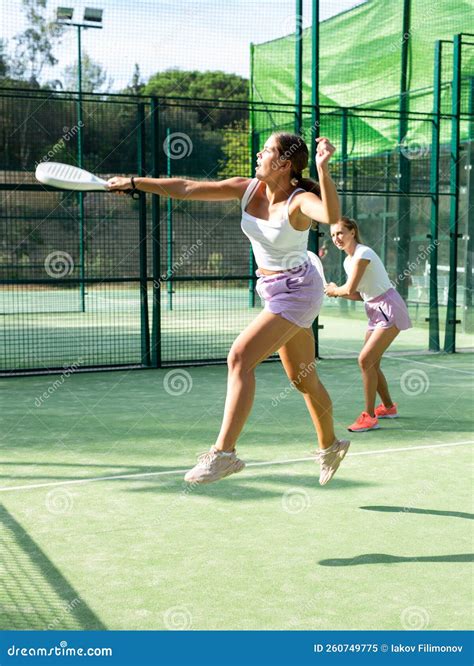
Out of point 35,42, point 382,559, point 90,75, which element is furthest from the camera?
point 35,42

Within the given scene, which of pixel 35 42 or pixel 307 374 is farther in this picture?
pixel 35 42

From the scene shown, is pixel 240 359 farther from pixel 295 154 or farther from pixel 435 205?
pixel 435 205

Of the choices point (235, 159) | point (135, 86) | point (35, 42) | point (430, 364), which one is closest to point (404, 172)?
point (430, 364)

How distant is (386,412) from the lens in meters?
7.71

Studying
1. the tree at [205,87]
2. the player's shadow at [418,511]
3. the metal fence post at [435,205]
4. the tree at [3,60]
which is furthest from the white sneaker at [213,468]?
the tree at [205,87]

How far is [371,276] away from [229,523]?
301cm

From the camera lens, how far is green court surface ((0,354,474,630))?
363 cm

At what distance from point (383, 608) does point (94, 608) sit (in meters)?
1.12

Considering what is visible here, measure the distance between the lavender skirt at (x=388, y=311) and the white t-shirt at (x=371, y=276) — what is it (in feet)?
0.15

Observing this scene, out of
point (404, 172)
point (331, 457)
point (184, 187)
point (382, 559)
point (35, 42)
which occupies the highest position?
point (35, 42)

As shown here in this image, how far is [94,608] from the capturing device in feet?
11.8

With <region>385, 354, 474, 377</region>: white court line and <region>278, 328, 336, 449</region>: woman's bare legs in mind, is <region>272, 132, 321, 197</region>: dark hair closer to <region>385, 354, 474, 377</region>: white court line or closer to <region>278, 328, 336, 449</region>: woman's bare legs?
<region>278, 328, 336, 449</region>: woman's bare legs
